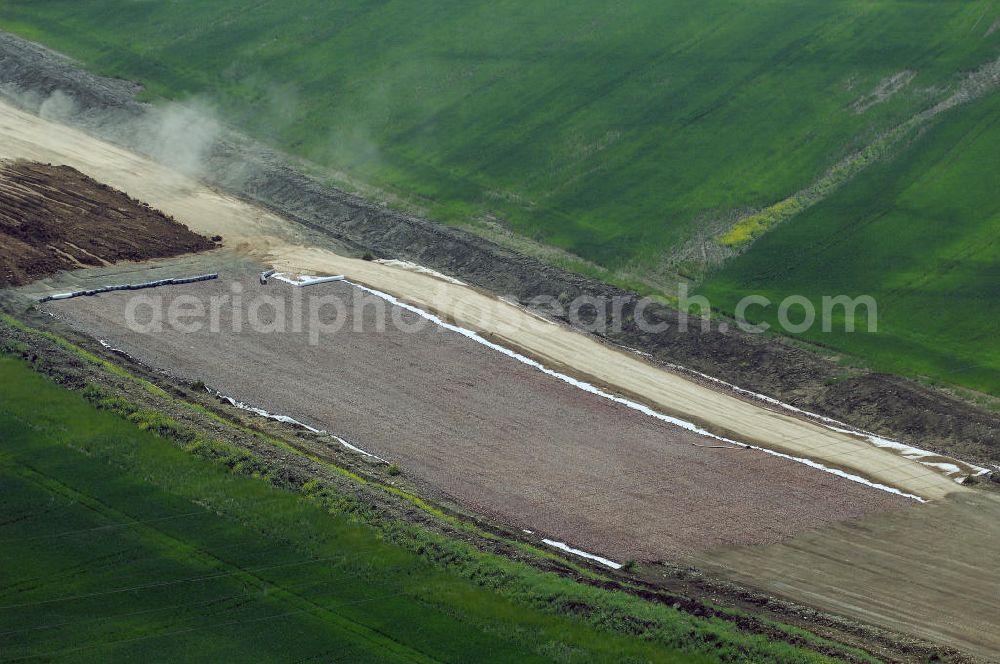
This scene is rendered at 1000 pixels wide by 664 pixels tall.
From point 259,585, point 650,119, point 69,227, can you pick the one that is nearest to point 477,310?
point 69,227

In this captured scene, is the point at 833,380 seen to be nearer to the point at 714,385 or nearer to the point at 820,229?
the point at 714,385

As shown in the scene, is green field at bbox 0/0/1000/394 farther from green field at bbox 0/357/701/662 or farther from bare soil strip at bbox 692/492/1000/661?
green field at bbox 0/357/701/662

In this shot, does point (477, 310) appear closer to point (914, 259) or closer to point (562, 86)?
point (914, 259)

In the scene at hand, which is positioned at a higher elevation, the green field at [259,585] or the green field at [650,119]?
the green field at [650,119]

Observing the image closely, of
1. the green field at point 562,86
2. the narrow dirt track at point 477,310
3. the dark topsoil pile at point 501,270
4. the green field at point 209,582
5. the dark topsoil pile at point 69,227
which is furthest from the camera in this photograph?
the green field at point 562,86

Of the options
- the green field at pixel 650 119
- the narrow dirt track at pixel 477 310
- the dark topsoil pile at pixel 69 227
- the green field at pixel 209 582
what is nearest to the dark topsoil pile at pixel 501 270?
the green field at pixel 650 119

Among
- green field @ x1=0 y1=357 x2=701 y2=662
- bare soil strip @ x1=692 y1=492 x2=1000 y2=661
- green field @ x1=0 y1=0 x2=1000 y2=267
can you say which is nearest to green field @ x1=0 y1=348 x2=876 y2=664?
green field @ x1=0 y1=357 x2=701 y2=662

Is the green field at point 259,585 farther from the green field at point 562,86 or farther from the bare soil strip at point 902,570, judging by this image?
the green field at point 562,86
